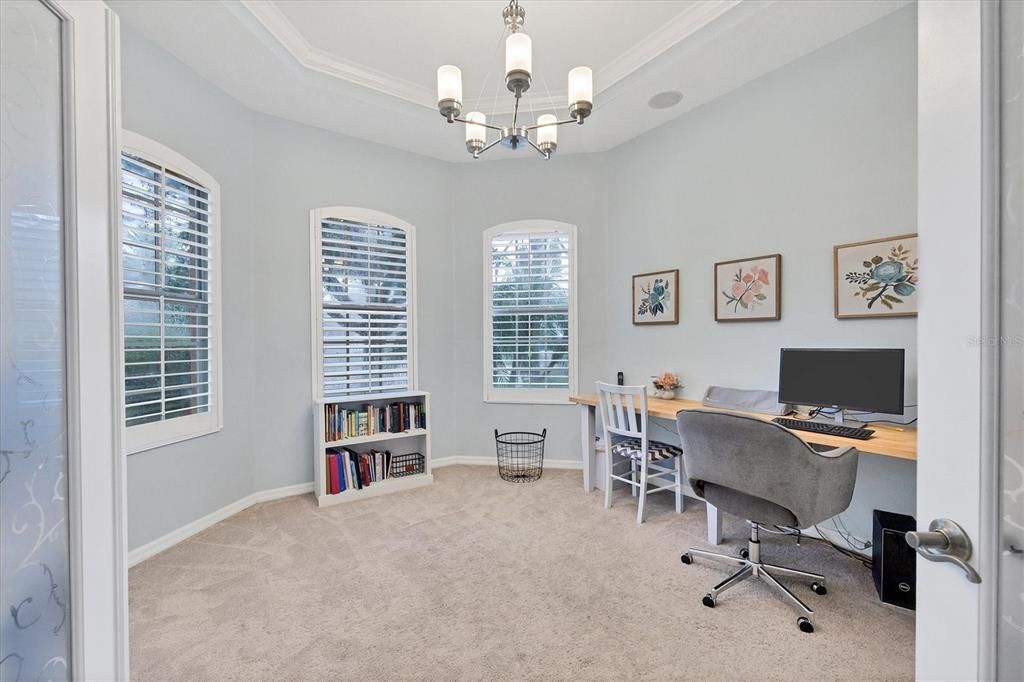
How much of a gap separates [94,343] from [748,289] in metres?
3.38

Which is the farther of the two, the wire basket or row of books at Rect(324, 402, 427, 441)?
the wire basket

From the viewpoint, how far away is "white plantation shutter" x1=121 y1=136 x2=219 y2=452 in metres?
2.54

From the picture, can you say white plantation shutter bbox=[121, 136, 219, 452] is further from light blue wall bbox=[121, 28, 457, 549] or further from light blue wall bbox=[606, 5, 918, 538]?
light blue wall bbox=[606, 5, 918, 538]

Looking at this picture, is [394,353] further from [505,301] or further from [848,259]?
[848,259]

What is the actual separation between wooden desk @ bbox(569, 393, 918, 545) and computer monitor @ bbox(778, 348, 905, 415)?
0.16 metres

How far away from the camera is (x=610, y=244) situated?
4.25 meters

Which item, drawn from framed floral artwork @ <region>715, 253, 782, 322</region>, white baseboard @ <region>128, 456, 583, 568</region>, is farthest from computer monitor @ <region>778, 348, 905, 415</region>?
white baseboard @ <region>128, 456, 583, 568</region>

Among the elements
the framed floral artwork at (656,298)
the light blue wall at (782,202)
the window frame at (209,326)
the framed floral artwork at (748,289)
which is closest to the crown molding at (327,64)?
the window frame at (209,326)

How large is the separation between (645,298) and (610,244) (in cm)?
69

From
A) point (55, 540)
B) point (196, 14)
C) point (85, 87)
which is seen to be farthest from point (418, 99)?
point (55, 540)

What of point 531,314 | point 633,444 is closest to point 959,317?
point 633,444

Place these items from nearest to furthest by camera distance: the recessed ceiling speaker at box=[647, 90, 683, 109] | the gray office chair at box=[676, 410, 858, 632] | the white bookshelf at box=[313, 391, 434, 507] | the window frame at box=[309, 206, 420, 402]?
the gray office chair at box=[676, 410, 858, 632], the recessed ceiling speaker at box=[647, 90, 683, 109], the white bookshelf at box=[313, 391, 434, 507], the window frame at box=[309, 206, 420, 402]

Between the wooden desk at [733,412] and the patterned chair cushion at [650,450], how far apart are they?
0.28m

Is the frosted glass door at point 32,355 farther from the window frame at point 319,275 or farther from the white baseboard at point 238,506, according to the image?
the window frame at point 319,275
